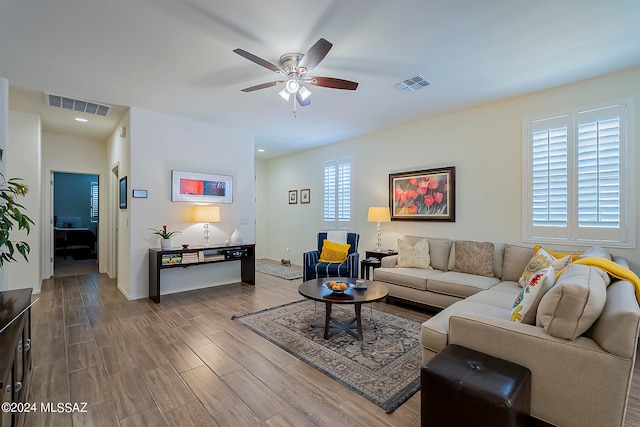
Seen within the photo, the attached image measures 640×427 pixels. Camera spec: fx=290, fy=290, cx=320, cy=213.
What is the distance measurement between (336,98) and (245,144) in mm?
2286

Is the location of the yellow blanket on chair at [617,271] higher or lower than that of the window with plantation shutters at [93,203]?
lower

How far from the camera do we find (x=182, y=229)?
470 centimetres

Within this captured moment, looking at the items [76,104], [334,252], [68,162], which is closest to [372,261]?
[334,252]

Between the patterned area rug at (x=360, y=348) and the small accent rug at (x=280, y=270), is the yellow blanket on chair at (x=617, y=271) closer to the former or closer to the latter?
the patterned area rug at (x=360, y=348)

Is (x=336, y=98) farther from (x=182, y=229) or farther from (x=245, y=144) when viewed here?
(x=182, y=229)

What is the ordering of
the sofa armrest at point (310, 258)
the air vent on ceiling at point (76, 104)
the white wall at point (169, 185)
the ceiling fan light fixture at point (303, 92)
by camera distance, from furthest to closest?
the sofa armrest at point (310, 258), the white wall at point (169, 185), the air vent on ceiling at point (76, 104), the ceiling fan light fixture at point (303, 92)

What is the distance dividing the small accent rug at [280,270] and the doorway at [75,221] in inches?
153

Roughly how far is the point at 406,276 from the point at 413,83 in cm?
238

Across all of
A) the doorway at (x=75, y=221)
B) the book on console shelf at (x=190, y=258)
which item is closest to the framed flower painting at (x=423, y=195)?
the book on console shelf at (x=190, y=258)

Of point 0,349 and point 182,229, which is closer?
point 0,349

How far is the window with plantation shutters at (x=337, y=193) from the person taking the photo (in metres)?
5.91

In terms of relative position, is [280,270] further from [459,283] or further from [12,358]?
[12,358]

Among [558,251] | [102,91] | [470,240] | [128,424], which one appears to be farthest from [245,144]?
[558,251]

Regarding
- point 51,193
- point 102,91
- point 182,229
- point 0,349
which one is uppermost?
point 102,91
